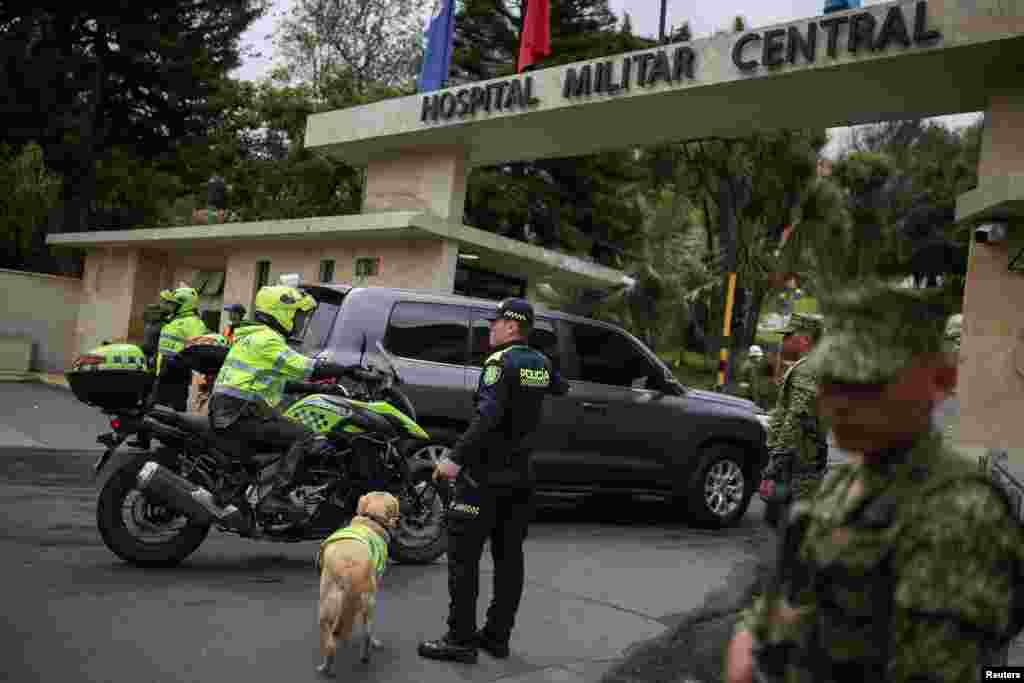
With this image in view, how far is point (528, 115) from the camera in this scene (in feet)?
44.1

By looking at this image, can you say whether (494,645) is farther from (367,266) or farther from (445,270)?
(367,266)

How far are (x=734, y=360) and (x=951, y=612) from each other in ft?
83.0

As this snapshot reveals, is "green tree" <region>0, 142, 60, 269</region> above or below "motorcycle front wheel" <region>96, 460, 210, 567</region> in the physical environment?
above

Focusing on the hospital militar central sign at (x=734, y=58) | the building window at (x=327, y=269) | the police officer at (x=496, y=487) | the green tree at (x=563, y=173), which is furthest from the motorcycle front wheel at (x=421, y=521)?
the green tree at (x=563, y=173)

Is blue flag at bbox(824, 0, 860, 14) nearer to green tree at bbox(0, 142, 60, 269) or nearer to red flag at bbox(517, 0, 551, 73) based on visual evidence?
red flag at bbox(517, 0, 551, 73)

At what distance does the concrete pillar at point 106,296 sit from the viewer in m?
22.1

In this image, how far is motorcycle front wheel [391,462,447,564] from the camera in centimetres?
674

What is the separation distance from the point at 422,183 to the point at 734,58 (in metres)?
6.29

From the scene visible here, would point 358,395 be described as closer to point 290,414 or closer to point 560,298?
point 290,414

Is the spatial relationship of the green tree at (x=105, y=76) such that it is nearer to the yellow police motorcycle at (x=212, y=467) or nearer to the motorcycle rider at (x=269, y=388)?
the yellow police motorcycle at (x=212, y=467)

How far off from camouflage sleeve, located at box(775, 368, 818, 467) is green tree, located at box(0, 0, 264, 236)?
96.0 ft

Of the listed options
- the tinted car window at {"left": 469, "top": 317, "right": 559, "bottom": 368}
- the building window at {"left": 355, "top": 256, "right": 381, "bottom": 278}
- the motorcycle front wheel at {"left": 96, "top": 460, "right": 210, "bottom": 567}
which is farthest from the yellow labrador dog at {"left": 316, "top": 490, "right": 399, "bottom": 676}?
the building window at {"left": 355, "top": 256, "right": 381, "bottom": 278}

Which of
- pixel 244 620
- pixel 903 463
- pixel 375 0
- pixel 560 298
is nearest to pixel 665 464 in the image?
pixel 244 620

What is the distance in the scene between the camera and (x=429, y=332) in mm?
8305
